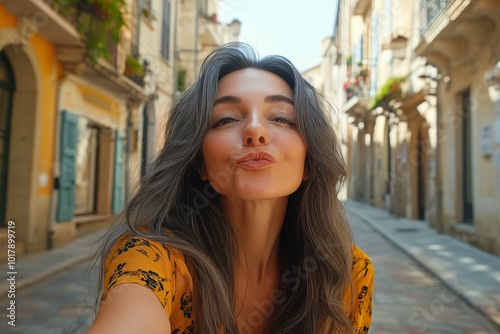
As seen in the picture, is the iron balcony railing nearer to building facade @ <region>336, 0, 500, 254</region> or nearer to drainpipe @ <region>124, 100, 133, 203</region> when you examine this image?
building facade @ <region>336, 0, 500, 254</region>

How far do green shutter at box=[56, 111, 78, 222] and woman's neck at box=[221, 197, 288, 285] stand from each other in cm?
814

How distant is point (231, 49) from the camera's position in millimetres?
1674

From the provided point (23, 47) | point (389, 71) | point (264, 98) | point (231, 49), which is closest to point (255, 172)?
point (264, 98)

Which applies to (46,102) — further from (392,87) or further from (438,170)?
(392,87)

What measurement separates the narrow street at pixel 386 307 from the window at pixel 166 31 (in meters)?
11.1

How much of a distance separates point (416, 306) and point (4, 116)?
23.4ft

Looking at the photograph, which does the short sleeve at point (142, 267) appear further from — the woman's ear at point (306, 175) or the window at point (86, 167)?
the window at point (86, 167)

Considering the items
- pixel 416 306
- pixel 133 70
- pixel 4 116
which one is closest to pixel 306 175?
pixel 416 306

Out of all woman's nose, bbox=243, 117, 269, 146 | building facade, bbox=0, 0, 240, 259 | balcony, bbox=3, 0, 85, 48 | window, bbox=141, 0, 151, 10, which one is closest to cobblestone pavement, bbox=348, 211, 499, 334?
woman's nose, bbox=243, 117, 269, 146

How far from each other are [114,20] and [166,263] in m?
9.11

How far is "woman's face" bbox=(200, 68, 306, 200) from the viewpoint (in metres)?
1.40

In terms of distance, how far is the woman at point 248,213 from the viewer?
53.0 inches

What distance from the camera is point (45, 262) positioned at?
7.04 meters

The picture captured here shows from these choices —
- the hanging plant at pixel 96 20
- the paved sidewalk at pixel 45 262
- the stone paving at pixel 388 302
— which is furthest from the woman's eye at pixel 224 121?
the hanging plant at pixel 96 20
